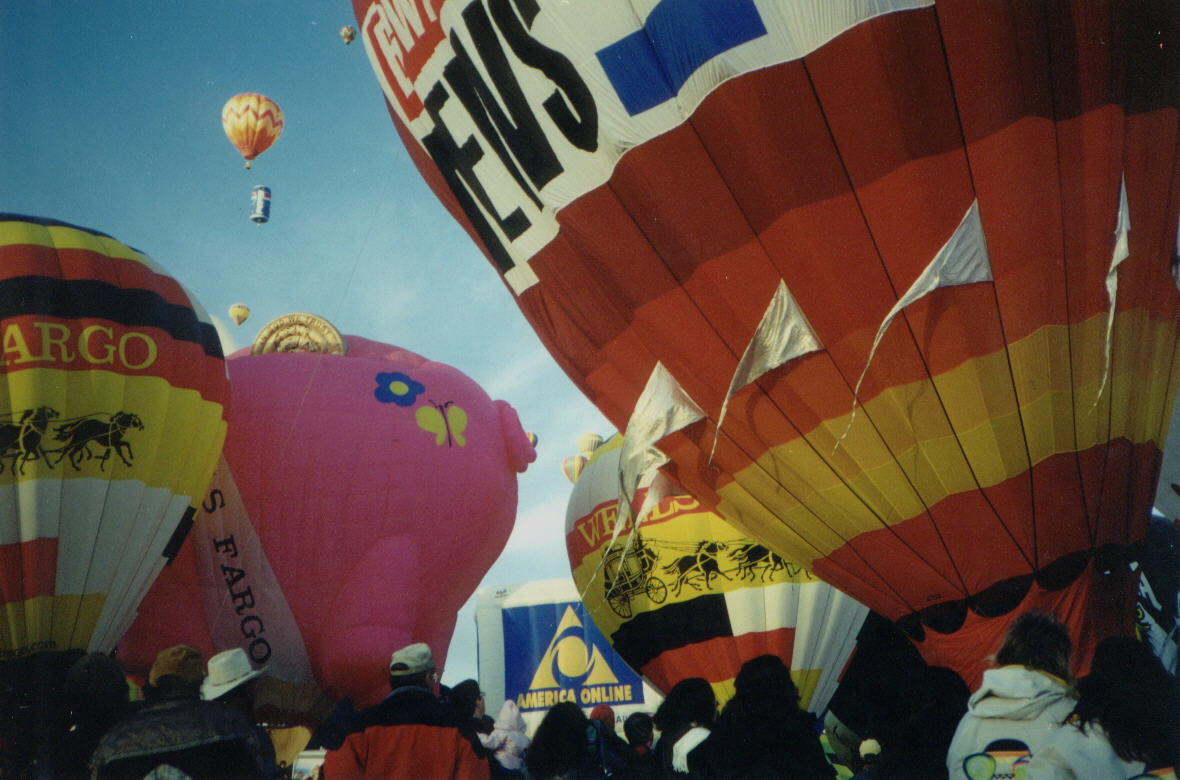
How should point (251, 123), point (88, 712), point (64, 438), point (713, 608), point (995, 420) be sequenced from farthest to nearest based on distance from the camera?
1. point (251, 123)
2. point (713, 608)
3. point (64, 438)
4. point (995, 420)
5. point (88, 712)

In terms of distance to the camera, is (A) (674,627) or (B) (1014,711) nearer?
(B) (1014,711)

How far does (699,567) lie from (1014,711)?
4667 millimetres

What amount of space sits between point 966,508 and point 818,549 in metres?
0.64

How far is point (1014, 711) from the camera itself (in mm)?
2039

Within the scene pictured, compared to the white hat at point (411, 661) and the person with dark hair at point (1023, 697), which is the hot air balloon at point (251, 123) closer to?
the white hat at point (411, 661)

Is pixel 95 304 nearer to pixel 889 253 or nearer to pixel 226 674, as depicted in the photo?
pixel 226 674

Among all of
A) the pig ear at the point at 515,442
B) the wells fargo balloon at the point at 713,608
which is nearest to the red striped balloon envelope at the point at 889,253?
the wells fargo balloon at the point at 713,608

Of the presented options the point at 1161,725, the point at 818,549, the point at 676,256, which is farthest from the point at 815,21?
the point at 1161,725

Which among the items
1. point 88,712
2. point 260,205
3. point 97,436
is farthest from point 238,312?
point 88,712

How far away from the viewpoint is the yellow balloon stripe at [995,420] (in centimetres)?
330

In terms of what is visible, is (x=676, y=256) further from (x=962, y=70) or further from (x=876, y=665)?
(x=876, y=665)

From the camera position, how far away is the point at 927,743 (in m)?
3.17

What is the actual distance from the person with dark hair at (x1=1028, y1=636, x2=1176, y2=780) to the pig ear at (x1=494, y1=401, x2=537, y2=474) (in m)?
6.08

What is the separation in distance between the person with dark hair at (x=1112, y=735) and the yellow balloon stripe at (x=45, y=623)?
4819mm
